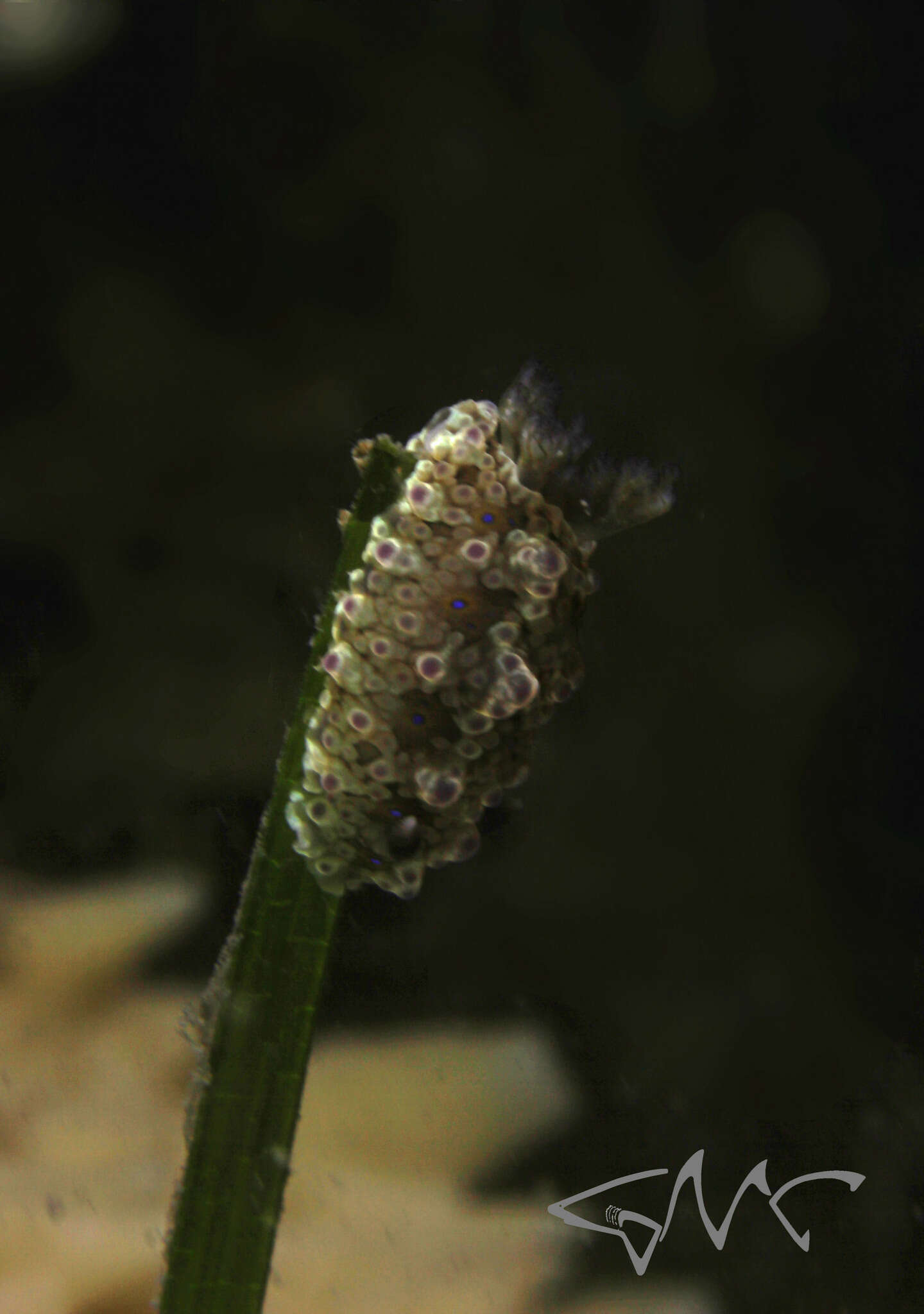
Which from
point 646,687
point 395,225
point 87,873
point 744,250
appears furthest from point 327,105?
point 87,873

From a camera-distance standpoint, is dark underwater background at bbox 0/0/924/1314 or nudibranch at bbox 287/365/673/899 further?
dark underwater background at bbox 0/0/924/1314

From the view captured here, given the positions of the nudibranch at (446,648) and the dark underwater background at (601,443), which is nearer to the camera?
the nudibranch at (446,648)

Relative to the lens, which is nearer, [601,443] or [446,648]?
[446,648]

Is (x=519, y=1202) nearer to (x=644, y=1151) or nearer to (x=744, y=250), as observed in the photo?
(x=644, y=1151)
